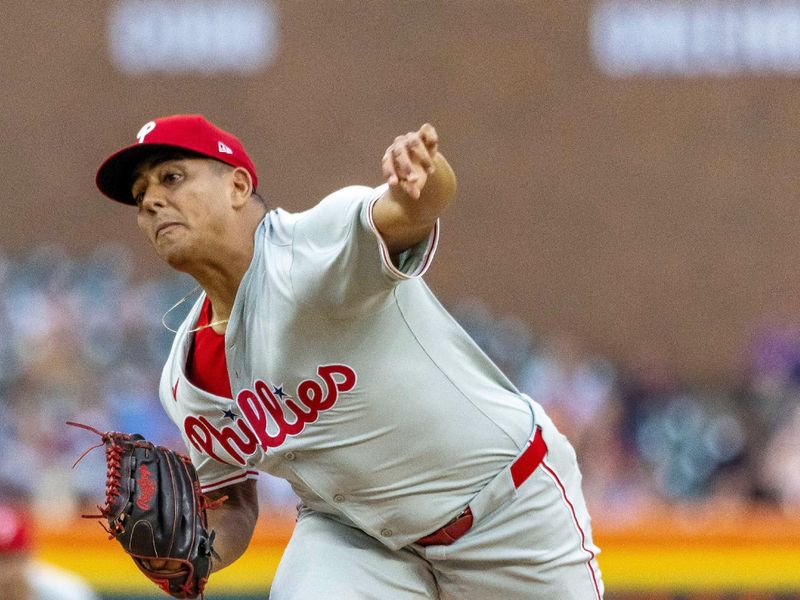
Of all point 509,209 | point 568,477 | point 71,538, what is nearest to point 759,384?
point 509,209

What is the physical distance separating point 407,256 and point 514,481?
2.62 ft

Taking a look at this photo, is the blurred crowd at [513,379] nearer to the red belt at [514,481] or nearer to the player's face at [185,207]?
the red belt at [514,481]

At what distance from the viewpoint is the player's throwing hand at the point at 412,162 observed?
3092mm

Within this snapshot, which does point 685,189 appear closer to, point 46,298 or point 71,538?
point 46,298

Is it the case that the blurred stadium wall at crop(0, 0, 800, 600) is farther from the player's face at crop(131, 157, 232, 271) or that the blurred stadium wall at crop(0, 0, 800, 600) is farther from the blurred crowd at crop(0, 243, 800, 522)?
the player's face at crop(131, 157, 232, 271)

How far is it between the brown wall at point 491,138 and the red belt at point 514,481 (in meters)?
8.05

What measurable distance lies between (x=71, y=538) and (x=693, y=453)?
17.5 feet

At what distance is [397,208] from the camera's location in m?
3.23

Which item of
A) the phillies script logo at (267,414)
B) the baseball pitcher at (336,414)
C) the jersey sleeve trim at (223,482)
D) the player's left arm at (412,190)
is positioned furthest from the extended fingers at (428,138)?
the jersey sleeve trim at (223,482)

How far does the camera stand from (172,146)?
3.68 m

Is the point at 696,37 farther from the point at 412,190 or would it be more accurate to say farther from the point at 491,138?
the point at 412,190

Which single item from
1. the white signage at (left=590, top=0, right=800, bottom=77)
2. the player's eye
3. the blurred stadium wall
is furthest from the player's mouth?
the white signage at (left=590, top=0, right=800, bottom=77)

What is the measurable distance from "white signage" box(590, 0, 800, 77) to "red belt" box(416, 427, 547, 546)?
28.5 ft

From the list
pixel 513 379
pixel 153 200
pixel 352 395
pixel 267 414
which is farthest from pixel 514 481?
pixel 513 379
